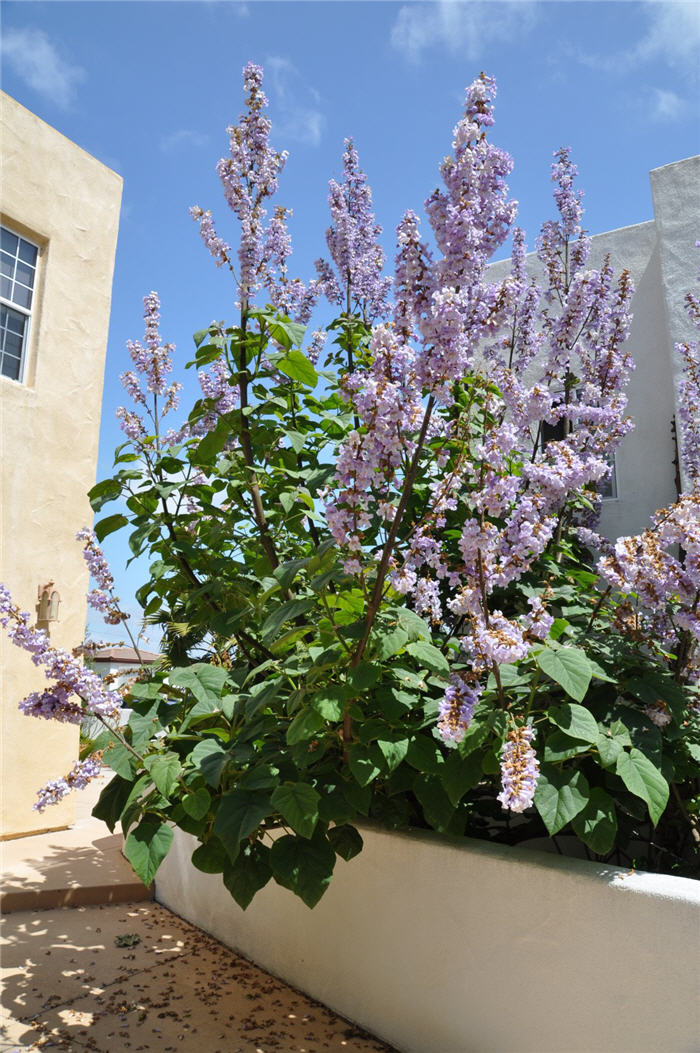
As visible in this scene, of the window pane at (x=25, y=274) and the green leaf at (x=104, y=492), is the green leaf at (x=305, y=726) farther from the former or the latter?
the window pane at (x=25, y=274)

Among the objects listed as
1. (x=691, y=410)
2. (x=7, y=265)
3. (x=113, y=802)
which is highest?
(x=7, y=265)

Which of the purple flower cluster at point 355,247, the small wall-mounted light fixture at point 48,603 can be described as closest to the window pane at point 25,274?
the small wall-mounted light fixture at point 48,603

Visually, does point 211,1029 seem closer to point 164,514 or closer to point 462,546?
point 164,514

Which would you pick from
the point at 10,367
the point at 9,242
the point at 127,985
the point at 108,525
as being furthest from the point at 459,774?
the point at 9,242

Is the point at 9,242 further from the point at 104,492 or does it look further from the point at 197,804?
the point at 197,804

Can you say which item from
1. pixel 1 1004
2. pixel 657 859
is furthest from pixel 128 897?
pixel 657 859

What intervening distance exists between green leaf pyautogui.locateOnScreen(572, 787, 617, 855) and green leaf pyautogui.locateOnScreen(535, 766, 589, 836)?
0.20ft

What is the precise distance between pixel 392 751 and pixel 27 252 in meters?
5.59

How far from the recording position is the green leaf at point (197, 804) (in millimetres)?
2086

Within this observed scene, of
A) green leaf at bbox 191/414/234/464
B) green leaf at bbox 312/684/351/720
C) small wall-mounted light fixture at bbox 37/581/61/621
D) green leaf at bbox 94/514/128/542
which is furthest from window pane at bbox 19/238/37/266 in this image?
green leaf at bbox 312/684/351/720

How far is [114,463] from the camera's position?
2.82m

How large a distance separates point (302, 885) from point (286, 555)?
1.26 meters

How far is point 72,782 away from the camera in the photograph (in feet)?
6.94

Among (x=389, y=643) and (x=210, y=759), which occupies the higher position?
(x=389, y=643)
